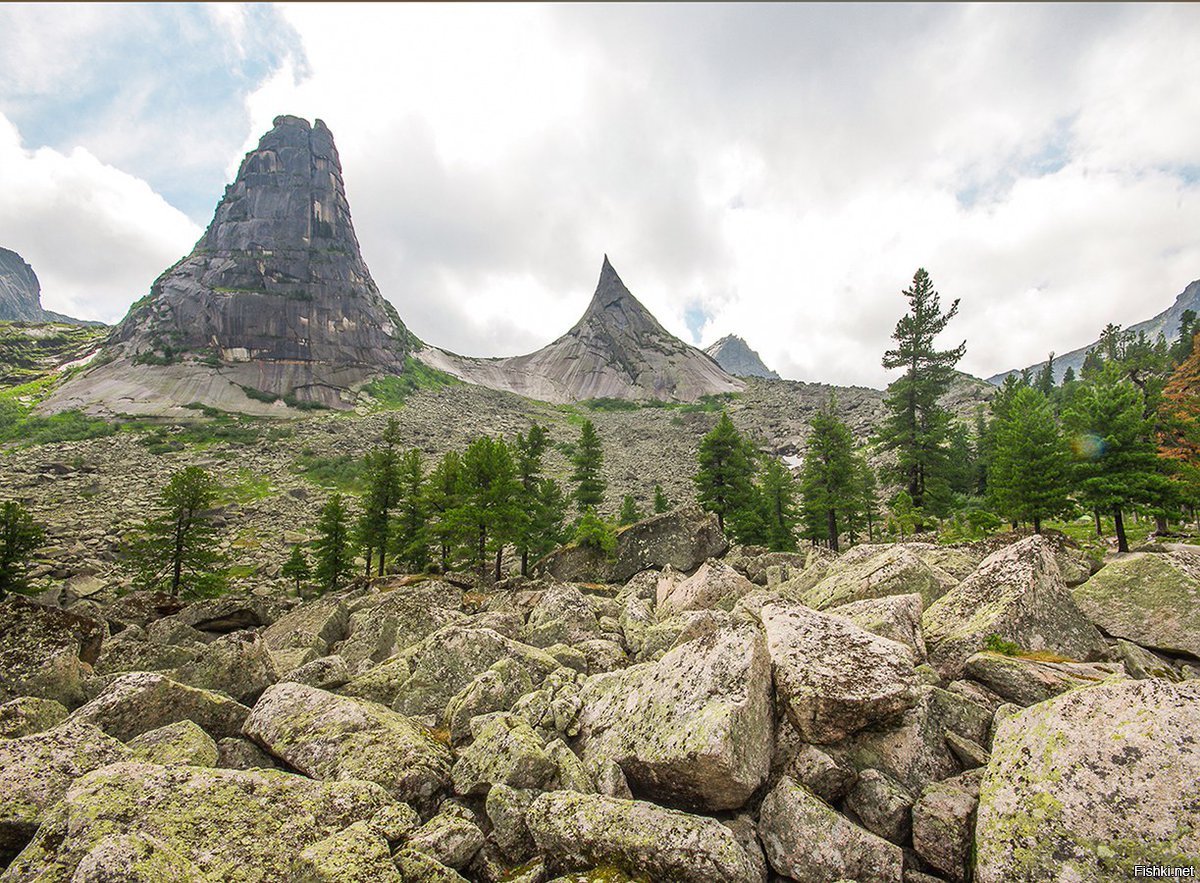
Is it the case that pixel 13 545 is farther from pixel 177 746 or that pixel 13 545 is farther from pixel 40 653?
pixel 177 746

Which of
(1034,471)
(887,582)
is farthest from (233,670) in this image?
(1034,471)

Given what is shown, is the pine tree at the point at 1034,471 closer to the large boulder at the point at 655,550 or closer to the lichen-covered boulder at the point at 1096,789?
the large boulder at the point at 655,550

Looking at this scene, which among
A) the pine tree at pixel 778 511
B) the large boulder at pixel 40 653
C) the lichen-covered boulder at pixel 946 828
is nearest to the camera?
the lichen-covered boulder at pixel 946 828

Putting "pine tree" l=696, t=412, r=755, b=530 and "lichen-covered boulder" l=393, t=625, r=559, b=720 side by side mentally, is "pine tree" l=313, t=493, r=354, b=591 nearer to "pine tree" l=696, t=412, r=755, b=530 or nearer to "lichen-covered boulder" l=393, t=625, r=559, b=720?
"pine tree" l=696, t=412, r=755, b=530

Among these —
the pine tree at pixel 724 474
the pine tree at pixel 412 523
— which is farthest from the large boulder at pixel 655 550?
the pine tree at pixel 412 523

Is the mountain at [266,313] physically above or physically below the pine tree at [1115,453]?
above

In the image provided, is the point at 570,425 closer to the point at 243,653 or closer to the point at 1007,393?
the point at 1007,393

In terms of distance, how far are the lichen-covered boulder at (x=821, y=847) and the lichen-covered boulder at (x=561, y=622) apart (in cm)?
867

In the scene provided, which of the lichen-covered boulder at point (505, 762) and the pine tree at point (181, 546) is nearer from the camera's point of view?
the lichen-covered boulder at point (505, 762)

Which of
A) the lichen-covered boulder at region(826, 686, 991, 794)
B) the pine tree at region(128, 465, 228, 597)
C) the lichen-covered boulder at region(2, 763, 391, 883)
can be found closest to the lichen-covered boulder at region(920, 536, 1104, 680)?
the lichen-covered boulder at region(826, 686, 991, 794)

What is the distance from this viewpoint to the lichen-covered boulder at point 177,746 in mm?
7266

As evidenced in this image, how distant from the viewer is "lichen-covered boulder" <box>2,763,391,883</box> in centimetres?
489

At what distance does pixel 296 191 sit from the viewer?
171125mm

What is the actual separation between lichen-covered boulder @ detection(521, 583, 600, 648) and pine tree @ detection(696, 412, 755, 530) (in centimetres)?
2913
